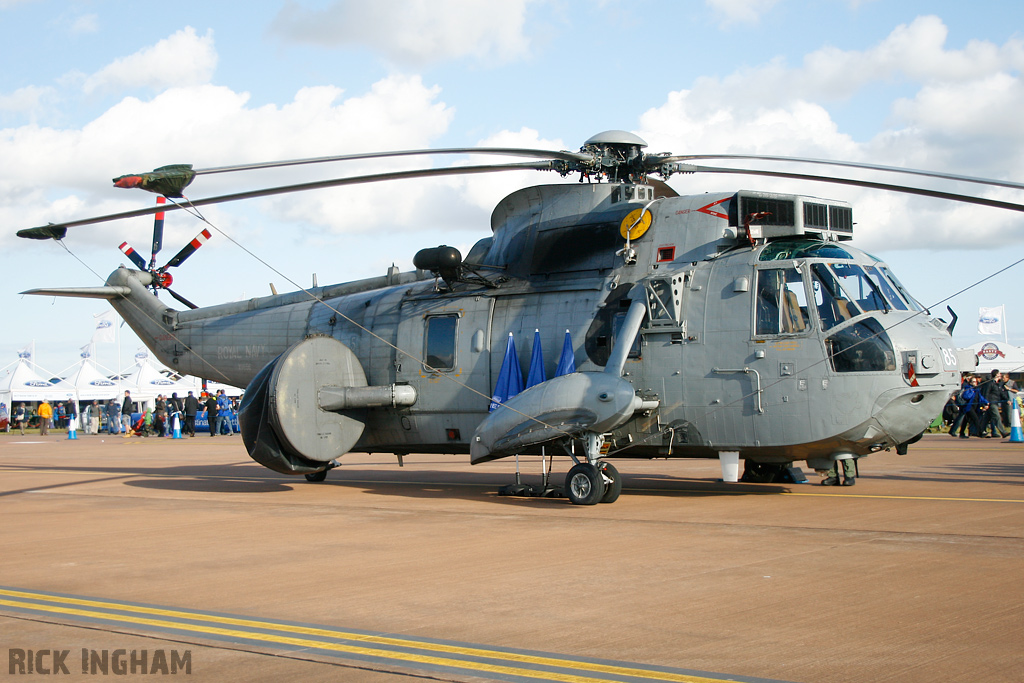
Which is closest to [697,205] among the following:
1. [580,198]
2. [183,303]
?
[580,198]

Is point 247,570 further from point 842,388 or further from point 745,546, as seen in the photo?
point 842,388

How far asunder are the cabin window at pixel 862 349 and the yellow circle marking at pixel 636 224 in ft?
9.68

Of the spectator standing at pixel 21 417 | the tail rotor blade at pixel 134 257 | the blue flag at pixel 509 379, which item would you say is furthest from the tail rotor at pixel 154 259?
the spectator standing at pixel 21 417

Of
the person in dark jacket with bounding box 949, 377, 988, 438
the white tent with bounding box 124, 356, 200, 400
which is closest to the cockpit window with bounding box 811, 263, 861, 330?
the person in dark jacket with bounding box 949, 377, 988, 438

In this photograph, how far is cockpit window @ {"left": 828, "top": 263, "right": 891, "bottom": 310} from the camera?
11719mm

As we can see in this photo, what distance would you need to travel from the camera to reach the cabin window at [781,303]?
38.7 feet

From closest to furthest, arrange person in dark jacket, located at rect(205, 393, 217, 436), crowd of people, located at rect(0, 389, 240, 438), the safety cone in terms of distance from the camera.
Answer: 1. the safety cone
2. person in dark jacket, located at rect(205, 393, 217, 436)
3. crowd of people, located at rect(0, 389, 240, 438)

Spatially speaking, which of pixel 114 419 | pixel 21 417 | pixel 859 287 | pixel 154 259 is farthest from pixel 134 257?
pixel 21 417

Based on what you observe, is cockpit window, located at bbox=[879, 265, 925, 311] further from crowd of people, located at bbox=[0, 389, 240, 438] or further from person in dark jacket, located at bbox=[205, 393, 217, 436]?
person in dark jacket, located at bbox=[205, 393, 217, 436]

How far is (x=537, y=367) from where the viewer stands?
43.7 ft

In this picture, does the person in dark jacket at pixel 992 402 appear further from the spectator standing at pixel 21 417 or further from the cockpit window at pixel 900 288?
the spectator standing at pixel 21 417

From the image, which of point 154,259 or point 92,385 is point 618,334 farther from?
point 92,385

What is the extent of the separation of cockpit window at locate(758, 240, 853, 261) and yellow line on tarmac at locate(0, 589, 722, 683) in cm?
812

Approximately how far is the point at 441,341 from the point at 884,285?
6371 millimetres
